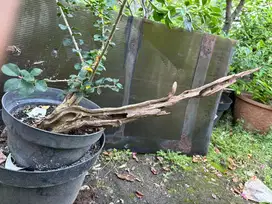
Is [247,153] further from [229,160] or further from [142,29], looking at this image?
[142,29]

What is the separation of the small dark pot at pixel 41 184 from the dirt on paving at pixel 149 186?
335 mm

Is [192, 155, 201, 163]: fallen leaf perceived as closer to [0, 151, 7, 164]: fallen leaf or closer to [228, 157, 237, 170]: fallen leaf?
[228, 157, 237, 170]: fallen leaf

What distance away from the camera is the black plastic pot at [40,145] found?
1.01m

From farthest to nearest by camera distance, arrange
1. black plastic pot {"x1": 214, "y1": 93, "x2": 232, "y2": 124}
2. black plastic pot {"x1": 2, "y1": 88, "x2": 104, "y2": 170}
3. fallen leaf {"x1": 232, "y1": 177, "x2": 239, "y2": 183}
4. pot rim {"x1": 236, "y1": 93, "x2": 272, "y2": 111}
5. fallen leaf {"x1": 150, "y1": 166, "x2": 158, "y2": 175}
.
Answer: pot rim {"x1": 236, "y1": 93, "x2": 272, "y2": 111}, black plastic pot {"x1": 214, "y1": 93, "x2": 232, "y2": 124}, fallen leaf {"x1": 232, "y1": 177, "x2": 239, "y2": 183}, fallen leaf {"x1": 150, "y1": 166, "x2": 158, "y2": 175}, black plastic pot {"x1": 2, "y1": 88, "x2": 104, "y2": 170}

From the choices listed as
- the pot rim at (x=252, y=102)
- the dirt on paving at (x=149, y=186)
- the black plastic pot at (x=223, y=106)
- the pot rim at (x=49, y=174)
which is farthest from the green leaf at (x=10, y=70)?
the pot rim at (x=252, y=102)

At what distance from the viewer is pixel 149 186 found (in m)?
1.71

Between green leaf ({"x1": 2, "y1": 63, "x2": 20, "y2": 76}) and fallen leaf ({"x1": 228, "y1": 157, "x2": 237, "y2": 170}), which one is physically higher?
green leaf ({"x1": 2, "y1": 63, "x2": 20, "y2": 76})

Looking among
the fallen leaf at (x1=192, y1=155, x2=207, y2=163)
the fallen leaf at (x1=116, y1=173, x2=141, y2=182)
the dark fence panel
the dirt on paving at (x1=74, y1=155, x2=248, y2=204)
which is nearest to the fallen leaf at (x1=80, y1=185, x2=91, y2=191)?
the dirt on paving at (x1=74, y1=155, x2=248, y2=204)

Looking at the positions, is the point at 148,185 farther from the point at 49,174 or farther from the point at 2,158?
the point at 2,158

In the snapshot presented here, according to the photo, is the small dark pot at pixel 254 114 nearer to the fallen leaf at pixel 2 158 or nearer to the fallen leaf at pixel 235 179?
the fallen leaf at pixel 235 179

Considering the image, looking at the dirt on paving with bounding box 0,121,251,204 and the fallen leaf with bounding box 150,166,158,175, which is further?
the fallen leaf with bounding box 150,166,158,175

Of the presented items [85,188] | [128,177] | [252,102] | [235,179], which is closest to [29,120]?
[85,188]

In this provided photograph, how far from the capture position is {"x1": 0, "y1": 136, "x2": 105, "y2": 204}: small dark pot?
979 mm

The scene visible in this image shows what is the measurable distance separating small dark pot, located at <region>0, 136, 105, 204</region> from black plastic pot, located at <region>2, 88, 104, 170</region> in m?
0.06
